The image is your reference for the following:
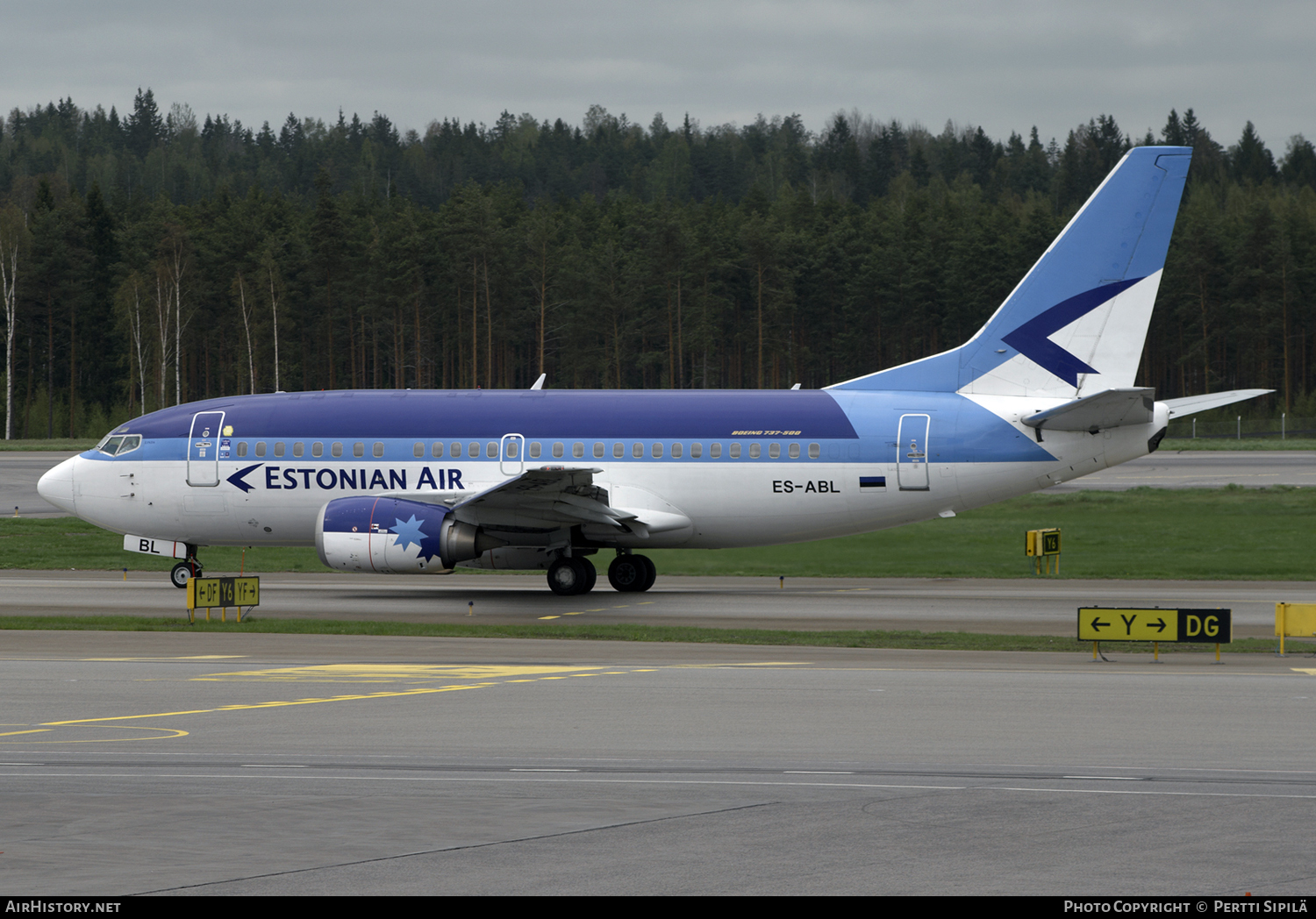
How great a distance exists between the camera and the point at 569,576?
31734mm

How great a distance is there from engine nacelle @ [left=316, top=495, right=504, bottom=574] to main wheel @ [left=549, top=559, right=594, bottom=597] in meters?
2.26

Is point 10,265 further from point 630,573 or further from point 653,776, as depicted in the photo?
point 653,776

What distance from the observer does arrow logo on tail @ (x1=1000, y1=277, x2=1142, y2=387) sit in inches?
1226

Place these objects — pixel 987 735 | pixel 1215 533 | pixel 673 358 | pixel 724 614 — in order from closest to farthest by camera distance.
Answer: pixel 987 735, pixel 724 614, pixel 1215 533, pixel 673 358

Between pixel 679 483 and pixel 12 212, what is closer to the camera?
pixel 679 483

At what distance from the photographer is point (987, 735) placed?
15.5 m

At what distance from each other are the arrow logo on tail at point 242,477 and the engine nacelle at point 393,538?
3265 millimetres

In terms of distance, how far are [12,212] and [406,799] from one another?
400 feet

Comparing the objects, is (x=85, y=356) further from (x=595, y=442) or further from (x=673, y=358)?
(x=595, y=442)

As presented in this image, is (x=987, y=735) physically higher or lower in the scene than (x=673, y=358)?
lower

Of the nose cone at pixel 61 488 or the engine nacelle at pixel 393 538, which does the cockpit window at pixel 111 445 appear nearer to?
the nose cone at pixel 61 488

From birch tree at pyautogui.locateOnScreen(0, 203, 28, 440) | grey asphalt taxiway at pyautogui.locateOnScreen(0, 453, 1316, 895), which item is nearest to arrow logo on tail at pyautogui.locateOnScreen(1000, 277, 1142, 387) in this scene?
grey asphalt taxiway at pyautogui.locateOnScreen(0, 453, 1316, 895)

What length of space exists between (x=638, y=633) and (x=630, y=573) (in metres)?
7.54

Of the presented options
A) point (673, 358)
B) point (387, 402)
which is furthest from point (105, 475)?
point (673, 358)
